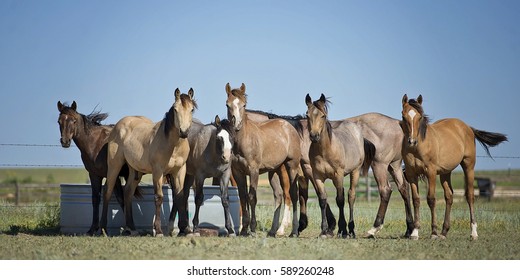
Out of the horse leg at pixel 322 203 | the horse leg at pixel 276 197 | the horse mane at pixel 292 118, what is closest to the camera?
the horse leg at pixel 322 203

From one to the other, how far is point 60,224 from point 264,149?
384 centimetres

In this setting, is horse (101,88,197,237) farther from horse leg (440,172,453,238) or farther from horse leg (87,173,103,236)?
Answer: horse leg (440,172,453,238)

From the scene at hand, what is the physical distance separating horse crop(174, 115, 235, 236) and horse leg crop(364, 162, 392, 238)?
2754 millimetres

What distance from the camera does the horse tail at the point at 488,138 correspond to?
45.0 feet

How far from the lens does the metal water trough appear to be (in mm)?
12594

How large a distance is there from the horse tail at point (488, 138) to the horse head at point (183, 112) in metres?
5.68

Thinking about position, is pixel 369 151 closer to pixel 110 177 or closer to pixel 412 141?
pixel 412 141

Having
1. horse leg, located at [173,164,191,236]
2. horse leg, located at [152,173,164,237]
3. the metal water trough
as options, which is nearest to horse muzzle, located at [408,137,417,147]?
the metal water trough

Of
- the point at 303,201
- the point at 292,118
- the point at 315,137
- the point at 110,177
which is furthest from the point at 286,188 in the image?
the point at 110,177

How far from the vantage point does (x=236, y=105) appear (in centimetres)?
1184

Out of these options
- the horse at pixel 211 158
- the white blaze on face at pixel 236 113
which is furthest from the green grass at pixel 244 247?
the white blaze on face at pixel 236 113

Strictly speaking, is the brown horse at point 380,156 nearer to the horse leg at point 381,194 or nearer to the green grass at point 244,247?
the horse leg at point 381,194

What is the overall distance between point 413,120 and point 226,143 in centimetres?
300
